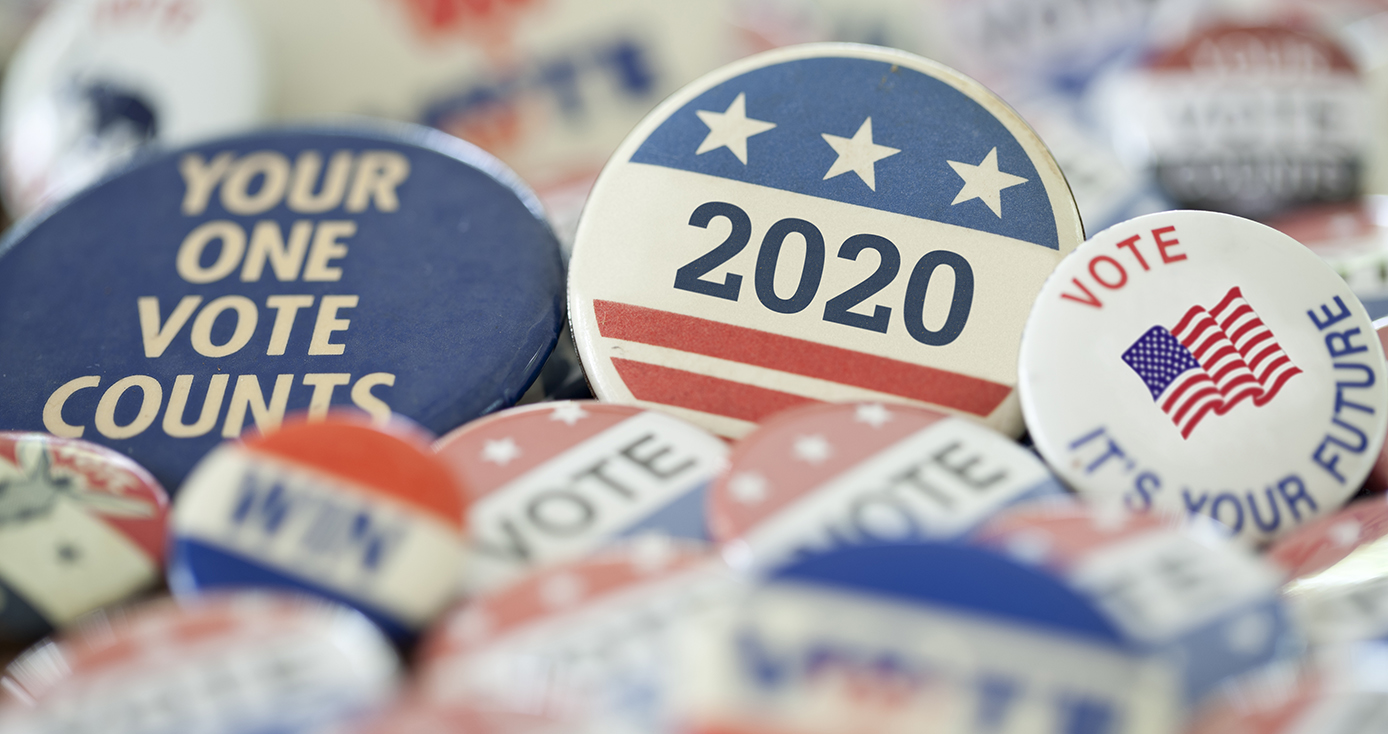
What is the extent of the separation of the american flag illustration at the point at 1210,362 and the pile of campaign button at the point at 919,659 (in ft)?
1.42

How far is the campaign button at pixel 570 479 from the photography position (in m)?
0.99

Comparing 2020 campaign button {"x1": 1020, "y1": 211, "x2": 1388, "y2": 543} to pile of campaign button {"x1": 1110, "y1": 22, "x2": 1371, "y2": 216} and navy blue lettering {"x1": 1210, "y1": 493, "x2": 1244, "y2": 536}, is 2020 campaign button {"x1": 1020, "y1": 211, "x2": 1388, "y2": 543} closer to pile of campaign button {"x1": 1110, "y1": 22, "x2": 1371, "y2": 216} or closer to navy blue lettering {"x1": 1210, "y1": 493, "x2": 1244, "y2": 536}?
navy blue lettering {"x1": 1210, "y1": 493, "x2": 1244, "y2": 536}

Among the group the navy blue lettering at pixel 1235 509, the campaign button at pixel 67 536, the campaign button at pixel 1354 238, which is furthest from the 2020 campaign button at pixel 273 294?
the campaign button at pixel 1354 238

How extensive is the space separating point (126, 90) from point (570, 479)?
148 centimetres

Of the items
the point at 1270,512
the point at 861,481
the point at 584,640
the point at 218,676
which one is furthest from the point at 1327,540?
the point at 218,676

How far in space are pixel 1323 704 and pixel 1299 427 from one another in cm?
44

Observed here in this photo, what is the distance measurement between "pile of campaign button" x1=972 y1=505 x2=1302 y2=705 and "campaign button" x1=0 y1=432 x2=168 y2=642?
2.64 ft

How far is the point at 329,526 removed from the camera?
88 cm

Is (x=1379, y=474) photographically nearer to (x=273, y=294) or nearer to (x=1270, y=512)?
(x=1270, y=512)

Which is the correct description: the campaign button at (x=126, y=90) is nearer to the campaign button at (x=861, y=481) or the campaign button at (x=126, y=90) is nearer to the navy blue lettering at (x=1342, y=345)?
the campaign button at (x=861, y=481)

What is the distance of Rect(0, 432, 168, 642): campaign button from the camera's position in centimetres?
98

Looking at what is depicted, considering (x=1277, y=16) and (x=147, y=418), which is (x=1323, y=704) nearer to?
(x=147, y=418)

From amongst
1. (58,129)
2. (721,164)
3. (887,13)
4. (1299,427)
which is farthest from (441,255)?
(887,13)

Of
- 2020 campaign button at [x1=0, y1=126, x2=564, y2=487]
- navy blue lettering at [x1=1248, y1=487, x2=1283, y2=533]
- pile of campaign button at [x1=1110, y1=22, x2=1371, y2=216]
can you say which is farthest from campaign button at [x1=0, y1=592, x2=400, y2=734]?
pile of campaign button at [x1=1110, y1=22, x2=1371, y2=216]
